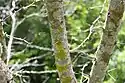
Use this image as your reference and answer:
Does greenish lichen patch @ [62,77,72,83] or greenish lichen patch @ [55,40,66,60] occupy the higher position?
greenish lichen patch @ [55,40,66,60]

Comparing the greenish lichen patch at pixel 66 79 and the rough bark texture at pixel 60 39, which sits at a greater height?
the rough bark texture at pixel 60 39

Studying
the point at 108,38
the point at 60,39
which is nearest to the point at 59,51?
the point at 60,39

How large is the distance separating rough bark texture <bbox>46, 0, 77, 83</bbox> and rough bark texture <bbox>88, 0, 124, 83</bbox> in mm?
78

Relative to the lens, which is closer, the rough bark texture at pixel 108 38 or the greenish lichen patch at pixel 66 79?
the rough bark texture at pixel 108 38

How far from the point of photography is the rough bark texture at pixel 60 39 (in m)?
0.79

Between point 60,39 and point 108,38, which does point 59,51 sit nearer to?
point 60,39

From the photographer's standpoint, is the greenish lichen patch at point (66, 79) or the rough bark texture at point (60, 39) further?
the greenish lichen patch at point (66, 79)

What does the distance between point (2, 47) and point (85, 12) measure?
98.3 inches

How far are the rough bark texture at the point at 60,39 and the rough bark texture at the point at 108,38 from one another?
8cm

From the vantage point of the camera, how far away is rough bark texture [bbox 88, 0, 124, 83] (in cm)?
Answer: 75

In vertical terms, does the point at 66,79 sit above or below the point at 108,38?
below

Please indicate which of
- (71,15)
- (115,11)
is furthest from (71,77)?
(71,15)

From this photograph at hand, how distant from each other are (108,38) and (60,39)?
14 cm

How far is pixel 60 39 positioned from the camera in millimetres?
837
